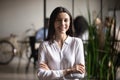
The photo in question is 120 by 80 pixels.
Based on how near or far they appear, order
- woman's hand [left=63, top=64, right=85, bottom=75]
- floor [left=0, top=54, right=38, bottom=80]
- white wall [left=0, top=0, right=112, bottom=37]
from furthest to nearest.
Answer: white wall [left=0, top=0, right=112, bottom=37], floor [left=0, top=54, right=38, bottom=80], woman's hand [left=63, top=64, right=85, bottom=75]

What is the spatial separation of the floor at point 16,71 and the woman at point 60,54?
4.36m

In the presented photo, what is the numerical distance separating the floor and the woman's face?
173 inches

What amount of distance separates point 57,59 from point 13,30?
271 inches

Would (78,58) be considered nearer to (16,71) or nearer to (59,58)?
(59,58)

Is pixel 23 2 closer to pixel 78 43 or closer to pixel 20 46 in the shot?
pixel 20 46

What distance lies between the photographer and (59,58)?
140 cm

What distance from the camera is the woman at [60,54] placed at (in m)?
1.39

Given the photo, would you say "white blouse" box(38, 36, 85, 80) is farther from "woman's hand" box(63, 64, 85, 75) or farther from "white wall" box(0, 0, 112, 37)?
"white wall" box(0, 0, 112, 37)

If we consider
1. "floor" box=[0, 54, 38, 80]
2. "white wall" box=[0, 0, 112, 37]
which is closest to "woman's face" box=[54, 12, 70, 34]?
"floor" box=[0, 54, 38, 80]

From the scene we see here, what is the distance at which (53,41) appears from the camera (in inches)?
56.8

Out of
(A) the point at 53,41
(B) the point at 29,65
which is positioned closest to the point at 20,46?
(B) the point at 29,65

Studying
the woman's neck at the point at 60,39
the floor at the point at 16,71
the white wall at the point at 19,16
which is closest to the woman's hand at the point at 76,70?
the woman's neck at the point at 60,39

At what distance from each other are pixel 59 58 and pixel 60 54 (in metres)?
0.02

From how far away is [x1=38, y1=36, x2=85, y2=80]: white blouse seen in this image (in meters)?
1.39
